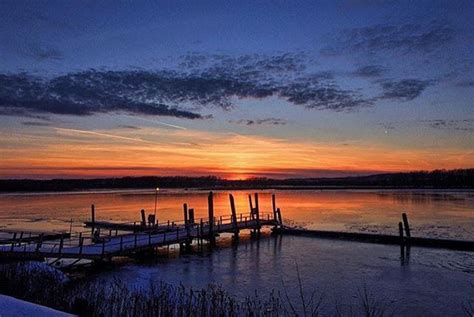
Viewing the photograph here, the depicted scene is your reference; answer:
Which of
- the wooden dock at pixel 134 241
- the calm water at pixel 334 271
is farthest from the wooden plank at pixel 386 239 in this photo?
the calm water at pixel 334 271

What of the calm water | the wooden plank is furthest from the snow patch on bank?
the wooden plank

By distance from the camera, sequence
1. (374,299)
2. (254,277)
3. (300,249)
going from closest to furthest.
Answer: (374,299) → (254,277) → (300,249)

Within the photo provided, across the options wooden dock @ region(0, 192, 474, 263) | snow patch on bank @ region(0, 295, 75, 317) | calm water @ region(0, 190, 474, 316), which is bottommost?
calm water @ region(0, 190, 474, 316)

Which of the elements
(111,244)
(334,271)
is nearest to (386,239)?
(334,271)

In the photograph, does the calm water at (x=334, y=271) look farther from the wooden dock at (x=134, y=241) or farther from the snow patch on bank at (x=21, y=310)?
the snow patch on bank at (x=21, y=310)

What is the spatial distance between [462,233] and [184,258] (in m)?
23.6

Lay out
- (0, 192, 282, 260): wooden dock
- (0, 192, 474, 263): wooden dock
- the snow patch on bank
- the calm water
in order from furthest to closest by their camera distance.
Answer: (0, 192, 474, 263): wooden dock → (0, 192, 282, 260): wooden dock → the calm water → the snow patch on bank

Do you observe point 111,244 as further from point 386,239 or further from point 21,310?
point 21,310

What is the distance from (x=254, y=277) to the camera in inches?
912

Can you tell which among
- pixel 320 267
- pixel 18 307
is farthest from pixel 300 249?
pixel 18 307

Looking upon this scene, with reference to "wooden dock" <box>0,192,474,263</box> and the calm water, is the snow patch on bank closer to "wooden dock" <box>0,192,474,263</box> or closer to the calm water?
the calm water

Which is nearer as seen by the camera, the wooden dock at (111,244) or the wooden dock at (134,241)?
the wooden dock at (111,244)

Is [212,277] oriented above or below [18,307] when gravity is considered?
below

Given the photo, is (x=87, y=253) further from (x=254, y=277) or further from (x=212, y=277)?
(x=254, y=277)
